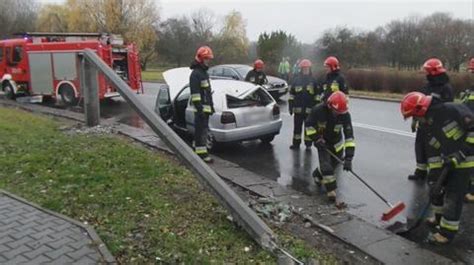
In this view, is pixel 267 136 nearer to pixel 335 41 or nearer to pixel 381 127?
pixel 381 127

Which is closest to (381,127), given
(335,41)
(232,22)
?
(335,41)

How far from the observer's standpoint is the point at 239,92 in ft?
30.0

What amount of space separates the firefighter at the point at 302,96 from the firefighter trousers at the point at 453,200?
4.52 metres

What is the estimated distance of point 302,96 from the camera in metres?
9.38

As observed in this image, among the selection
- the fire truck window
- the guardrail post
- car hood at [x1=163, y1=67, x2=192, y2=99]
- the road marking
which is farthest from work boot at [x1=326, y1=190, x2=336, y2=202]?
the fire truck window

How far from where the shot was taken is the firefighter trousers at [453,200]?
477cm

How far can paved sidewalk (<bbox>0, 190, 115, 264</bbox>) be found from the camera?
399cm

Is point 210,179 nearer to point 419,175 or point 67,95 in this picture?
point 419,175

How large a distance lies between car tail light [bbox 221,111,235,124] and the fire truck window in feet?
42.9

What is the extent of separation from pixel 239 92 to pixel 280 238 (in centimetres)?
480

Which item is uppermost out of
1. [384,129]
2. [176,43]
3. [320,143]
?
[176,43]

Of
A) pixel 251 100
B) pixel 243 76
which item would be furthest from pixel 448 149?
pixel 243 76

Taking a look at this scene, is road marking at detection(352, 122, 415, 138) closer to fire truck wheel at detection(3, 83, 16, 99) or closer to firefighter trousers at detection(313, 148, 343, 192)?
firefighter trousers at detection(313, 148, 343, 192)

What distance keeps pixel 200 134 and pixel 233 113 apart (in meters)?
0.83
